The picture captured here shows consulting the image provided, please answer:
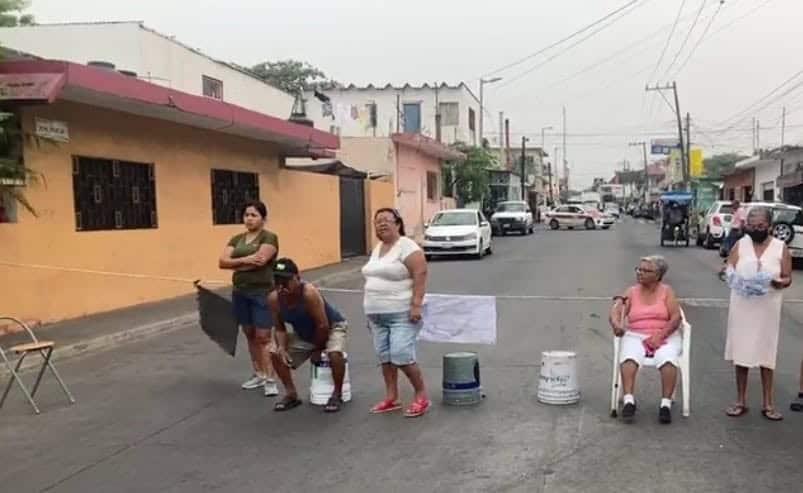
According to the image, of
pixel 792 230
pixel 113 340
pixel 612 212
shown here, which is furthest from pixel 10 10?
pixel 612 212

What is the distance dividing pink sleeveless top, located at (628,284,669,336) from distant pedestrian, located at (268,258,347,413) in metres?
2.40

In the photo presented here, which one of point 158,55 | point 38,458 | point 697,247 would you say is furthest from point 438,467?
point 697,247

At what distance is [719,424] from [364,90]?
49.7m

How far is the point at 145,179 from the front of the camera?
14.8 meters

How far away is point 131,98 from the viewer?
12.3m

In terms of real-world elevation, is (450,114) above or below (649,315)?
above

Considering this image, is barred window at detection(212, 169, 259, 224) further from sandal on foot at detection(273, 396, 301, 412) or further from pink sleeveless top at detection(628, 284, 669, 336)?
pink sleeveless top at detection(628, 284, 669, 336)

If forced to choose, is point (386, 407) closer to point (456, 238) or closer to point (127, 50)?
point (456, 238)

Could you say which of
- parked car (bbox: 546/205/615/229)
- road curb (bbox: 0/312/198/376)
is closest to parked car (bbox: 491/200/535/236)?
parked car (bbox: 546/205/615/229)

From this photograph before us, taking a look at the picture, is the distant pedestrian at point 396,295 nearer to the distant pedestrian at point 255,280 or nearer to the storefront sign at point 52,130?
the distant pedestrian at point 255,280

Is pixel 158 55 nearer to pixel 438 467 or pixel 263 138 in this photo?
pixel 263 138

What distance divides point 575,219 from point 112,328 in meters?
44.0

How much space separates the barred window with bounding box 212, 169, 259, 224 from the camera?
17469mm

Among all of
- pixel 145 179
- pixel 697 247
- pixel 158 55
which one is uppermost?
pixel 158 55
